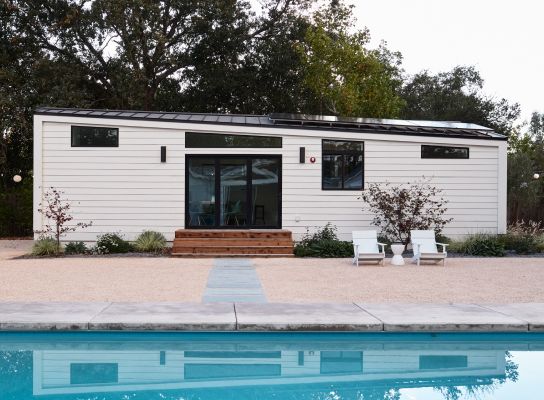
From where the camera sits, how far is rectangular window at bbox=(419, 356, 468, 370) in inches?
223

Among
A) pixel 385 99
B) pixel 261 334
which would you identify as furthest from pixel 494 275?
pixel 385 99

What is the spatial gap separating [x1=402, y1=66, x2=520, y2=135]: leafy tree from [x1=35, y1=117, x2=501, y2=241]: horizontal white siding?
1793 centimetres

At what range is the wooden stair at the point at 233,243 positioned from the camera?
14.2 metres

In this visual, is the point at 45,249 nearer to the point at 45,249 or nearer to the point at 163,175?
the point at 45,249

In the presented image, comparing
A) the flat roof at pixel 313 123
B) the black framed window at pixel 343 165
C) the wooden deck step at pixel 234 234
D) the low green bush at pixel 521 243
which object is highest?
the flat roof at pixel 313 123

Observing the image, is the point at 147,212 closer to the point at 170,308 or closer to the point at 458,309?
the point at 170,308

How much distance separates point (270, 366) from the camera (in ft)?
18.5

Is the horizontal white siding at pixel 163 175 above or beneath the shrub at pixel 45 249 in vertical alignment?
above

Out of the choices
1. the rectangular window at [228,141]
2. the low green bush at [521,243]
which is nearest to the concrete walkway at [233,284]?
the rectangular window at [228,141]

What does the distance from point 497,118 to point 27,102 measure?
78.8 feet

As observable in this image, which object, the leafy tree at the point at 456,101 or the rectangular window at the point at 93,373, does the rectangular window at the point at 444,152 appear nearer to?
the rectangular window at the point at 93,373

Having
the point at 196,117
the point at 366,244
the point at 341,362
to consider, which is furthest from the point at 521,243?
the point at 341,362

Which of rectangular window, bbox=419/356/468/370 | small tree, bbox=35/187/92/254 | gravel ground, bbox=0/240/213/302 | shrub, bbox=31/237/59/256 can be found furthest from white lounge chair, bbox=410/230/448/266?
shrub, bbox=31/237/59/256

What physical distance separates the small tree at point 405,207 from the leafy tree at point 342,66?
27.5ft
